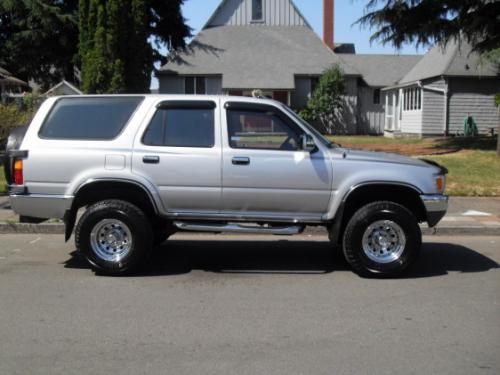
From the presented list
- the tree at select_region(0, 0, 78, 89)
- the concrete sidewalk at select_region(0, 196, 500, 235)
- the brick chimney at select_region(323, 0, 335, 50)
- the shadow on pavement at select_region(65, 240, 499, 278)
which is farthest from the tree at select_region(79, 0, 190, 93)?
the shadow on pavement at select_region(65, 240, 499, 278)

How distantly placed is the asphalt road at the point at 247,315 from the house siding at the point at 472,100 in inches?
855

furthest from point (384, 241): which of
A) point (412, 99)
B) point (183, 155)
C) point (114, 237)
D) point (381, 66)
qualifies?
point (381, 66)

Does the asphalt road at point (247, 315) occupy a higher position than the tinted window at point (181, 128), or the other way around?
the tinted window at point (181, 128)

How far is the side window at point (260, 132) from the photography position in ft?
23.1

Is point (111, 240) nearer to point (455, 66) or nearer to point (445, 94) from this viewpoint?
point (445, 94)

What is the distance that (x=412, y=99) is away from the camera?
31.2 metres

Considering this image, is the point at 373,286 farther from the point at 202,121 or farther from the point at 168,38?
the point at 168,38

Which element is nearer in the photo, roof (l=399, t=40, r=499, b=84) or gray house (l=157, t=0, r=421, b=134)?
roof (l=399, t=40, r=499, b=84)

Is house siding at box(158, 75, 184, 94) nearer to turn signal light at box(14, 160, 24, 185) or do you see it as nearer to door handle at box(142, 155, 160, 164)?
turn signal light at box(14, 160, 24, 185)

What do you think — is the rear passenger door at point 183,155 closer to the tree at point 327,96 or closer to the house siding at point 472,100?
the house siding at point 472,100

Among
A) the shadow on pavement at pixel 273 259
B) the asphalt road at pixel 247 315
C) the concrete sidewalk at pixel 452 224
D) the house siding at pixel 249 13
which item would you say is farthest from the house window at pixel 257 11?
the asphalt road at pixel 247 315

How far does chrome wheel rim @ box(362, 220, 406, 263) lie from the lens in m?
7.04

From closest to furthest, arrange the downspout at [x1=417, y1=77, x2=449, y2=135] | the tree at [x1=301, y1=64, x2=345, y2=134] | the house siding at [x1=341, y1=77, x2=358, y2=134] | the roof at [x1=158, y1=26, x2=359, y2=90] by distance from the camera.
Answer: the downspout at [x1=417, y1=77, x2=449, y2=135] < the tree at [x1=301, y1=64, x2=345, y2=134] < the roof at [x1=158, y1=26, x2=359, y2=90] < the house siding at [x1=341, y1=77, x2=358, y2=134]

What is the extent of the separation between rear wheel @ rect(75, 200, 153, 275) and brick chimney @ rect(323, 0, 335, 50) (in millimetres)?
38765
